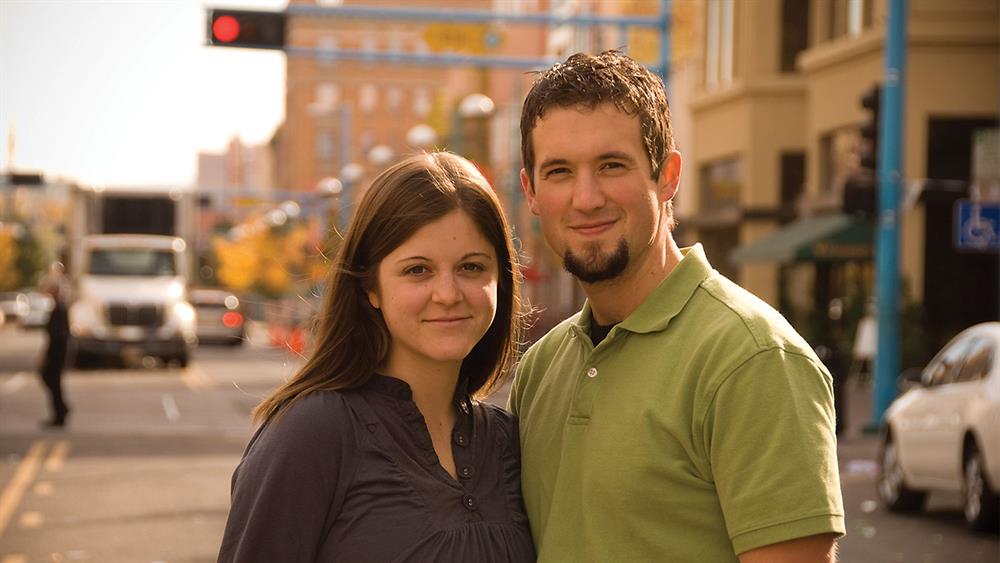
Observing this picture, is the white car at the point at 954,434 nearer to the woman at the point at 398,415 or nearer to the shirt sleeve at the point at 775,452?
the woman at the point at 398,415

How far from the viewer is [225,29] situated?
22031 mm

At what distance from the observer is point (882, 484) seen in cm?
1433

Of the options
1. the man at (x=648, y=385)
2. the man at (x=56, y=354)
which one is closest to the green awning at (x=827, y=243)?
the man at (x=56, y=354)

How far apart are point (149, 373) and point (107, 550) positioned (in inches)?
1044

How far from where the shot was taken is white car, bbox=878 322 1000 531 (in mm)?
12016

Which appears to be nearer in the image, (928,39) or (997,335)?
(997,335)

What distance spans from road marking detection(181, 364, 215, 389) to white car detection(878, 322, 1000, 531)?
64.9 feet

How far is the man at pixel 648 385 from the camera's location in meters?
3.20

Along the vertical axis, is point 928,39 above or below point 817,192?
above

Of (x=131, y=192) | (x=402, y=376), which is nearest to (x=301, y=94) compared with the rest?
(x=131, y=192)

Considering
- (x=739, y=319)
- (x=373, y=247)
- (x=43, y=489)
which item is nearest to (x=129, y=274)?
(x=43, y=489)

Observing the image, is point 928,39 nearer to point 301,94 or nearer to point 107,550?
point 107,550

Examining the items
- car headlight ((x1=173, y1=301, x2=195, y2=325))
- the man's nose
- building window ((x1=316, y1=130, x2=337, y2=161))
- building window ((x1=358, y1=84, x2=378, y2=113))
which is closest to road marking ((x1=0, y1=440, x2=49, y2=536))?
the man's nose

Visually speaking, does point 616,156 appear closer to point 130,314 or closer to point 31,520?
point 31,520
